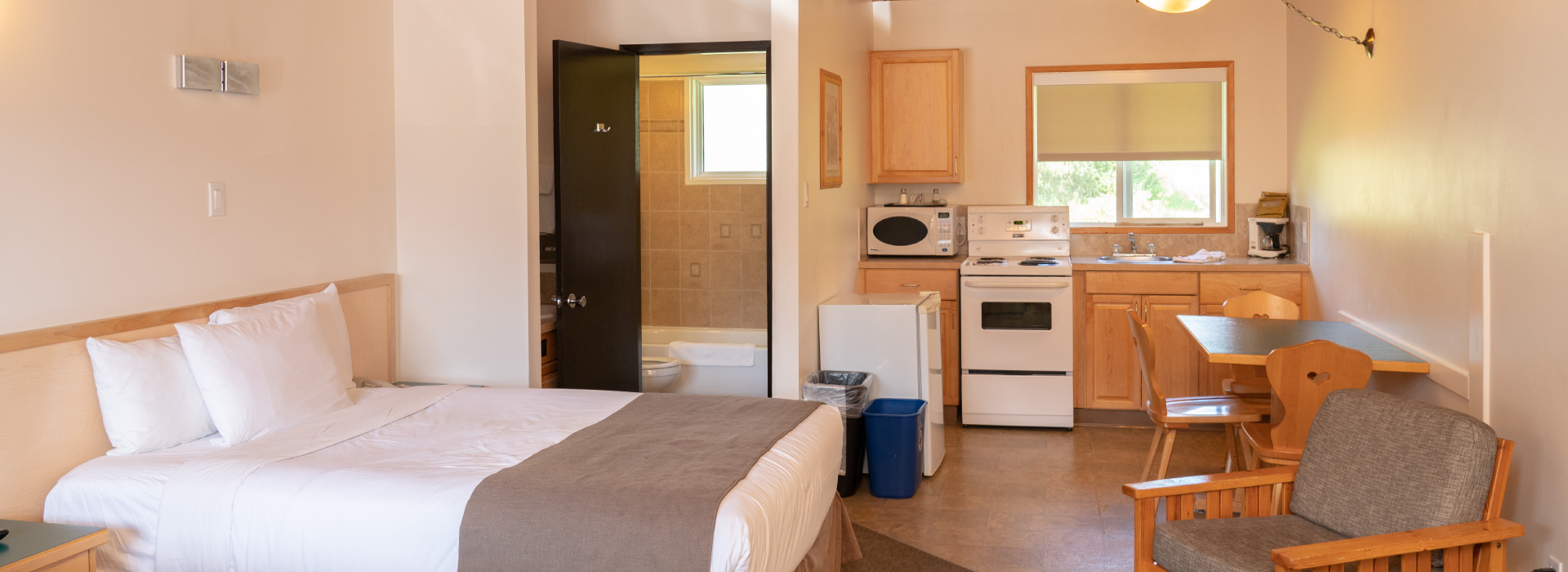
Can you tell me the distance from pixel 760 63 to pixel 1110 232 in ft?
7.59

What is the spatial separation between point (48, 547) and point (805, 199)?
9.44 ft

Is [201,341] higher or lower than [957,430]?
higher

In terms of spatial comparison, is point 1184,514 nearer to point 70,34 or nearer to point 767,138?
point 767,138

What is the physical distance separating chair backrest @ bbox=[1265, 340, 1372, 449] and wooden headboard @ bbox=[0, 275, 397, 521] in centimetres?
328

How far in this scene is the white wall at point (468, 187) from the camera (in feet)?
12.8

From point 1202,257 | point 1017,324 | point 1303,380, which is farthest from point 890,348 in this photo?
point 1202,257

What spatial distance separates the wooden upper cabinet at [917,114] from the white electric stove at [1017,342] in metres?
0.75

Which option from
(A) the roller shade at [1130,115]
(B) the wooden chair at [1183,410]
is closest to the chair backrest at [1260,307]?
(B) the wooden chair at [1183,410]

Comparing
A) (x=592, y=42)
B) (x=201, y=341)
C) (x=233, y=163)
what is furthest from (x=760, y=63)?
(x=201, y=341)

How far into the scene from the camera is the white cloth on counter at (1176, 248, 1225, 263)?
5453 mm

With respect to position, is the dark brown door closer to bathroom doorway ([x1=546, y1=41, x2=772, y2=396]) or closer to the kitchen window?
bathroom doorway ([x1=546, y1=41, x2=772, y2=396])

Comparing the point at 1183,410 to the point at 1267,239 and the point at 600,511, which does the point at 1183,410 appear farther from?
the point at 600,511

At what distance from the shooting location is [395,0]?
3.99m

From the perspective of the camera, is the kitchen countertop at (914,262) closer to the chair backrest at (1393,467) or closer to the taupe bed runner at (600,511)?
the chair backrest at (1393,467)
